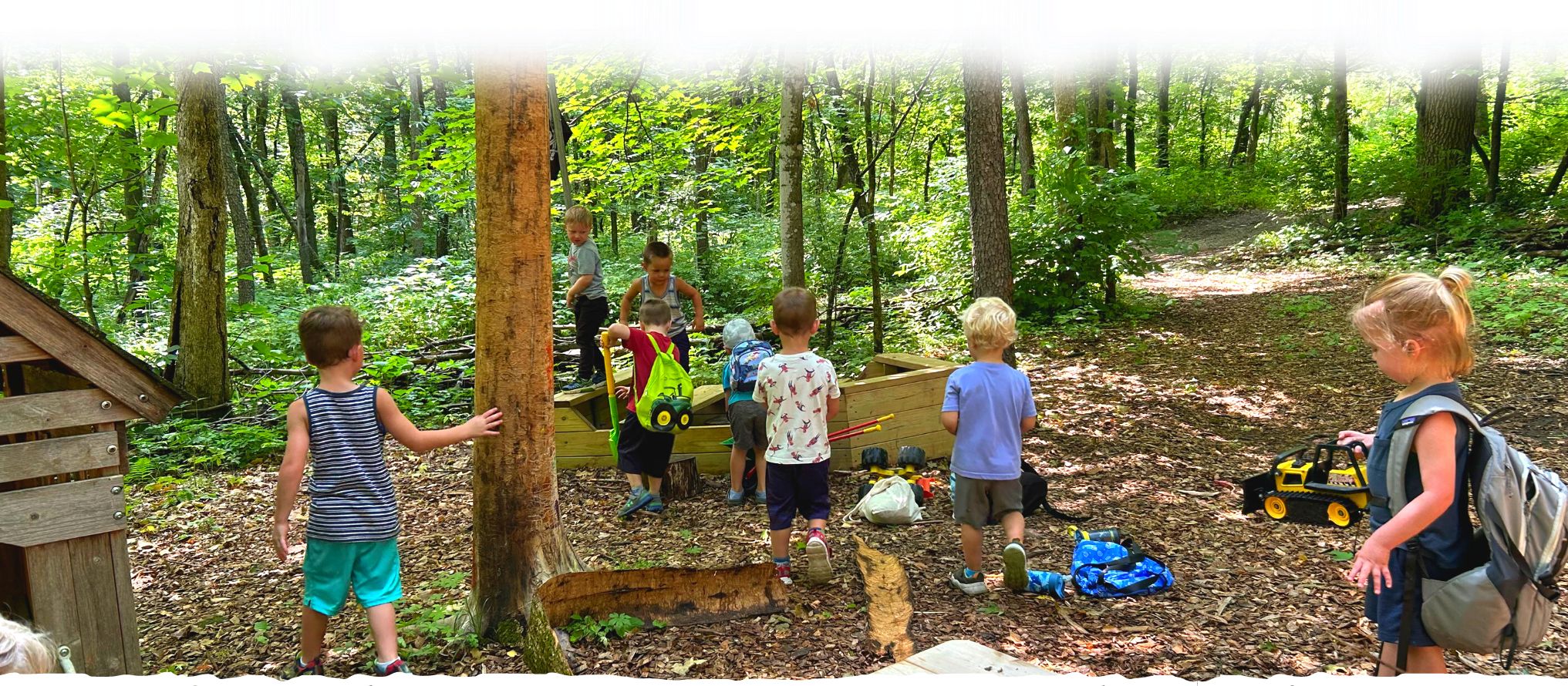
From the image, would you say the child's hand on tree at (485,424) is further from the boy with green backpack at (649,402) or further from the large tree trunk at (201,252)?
the large tree trunk at (201,252)

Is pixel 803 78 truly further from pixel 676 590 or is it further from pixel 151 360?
pixel 151 360

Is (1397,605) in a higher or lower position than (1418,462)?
lower

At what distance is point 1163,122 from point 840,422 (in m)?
30.5

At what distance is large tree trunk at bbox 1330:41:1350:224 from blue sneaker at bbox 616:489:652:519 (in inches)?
635

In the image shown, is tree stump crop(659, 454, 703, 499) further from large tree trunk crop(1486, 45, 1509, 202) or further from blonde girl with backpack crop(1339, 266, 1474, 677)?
large tree trunk crop(1486, 45, 1509, 202)

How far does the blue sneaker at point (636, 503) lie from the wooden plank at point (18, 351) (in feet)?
10.1

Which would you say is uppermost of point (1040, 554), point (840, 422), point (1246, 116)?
point (1246, 116)

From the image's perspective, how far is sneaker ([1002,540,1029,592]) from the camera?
397 cm

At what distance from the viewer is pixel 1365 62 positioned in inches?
713

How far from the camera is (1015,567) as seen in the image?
13.1 ft

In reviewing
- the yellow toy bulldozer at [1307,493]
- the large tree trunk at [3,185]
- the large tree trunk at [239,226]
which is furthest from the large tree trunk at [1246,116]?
the large tree trunk at [3,185]

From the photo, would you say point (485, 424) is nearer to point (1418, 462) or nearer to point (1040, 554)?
point (1040, 554)

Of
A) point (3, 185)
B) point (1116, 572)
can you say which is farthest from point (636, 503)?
point (3, 185)

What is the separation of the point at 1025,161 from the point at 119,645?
12.8 metres
